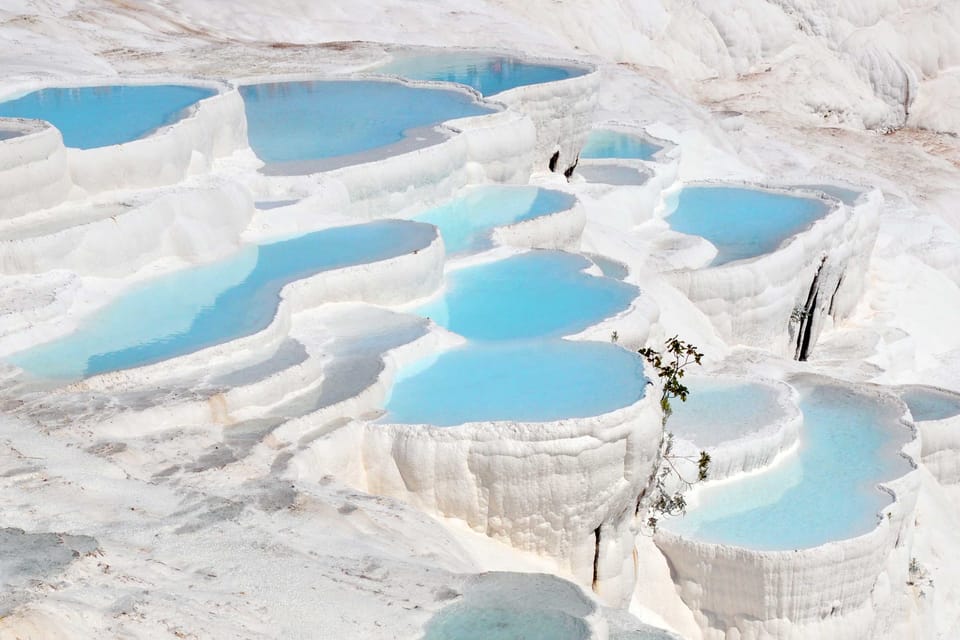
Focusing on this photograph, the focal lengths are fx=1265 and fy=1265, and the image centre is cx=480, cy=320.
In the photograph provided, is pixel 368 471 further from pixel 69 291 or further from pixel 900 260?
pixel 900 260

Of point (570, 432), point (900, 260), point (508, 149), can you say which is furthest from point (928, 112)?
point (570, 432)

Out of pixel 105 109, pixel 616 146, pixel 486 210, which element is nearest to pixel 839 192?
pixel 616 146

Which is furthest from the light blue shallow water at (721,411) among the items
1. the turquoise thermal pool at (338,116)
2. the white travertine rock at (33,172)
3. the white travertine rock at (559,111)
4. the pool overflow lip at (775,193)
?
the white travertine rock at (559,111)

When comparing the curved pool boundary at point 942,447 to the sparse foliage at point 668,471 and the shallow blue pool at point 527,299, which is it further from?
the shallow blue pool at point 527,299

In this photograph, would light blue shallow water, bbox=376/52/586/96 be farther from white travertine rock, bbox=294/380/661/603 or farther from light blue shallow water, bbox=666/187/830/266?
white travertine rock, bbox=294/380/661/603

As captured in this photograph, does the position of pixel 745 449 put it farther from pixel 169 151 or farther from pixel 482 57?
pixel 482 57

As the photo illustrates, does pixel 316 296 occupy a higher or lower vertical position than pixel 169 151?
lower
